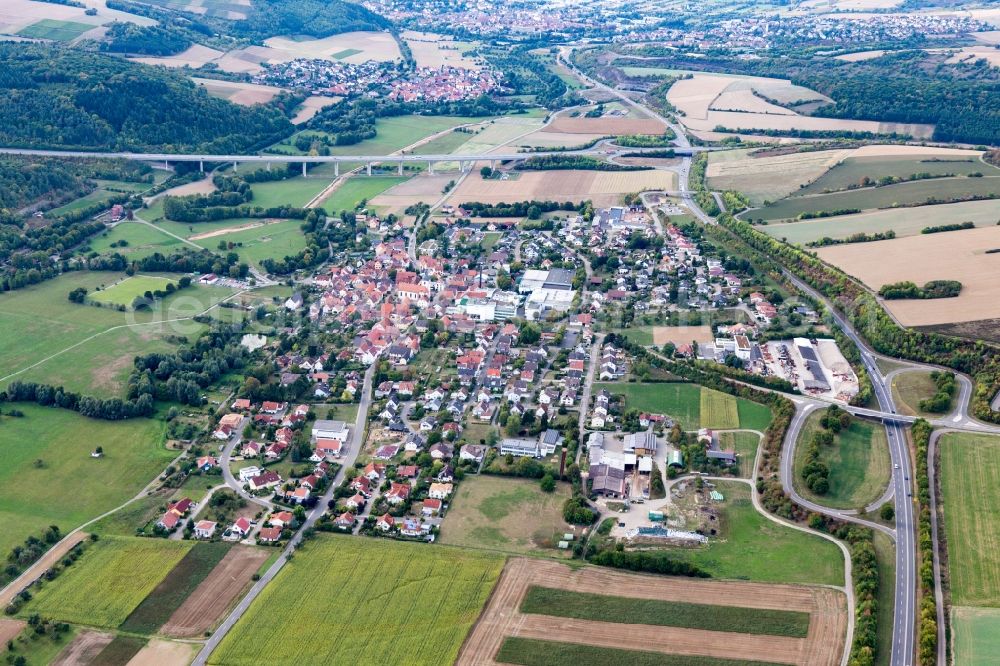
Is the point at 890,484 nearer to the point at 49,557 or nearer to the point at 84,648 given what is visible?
the point at 84,648

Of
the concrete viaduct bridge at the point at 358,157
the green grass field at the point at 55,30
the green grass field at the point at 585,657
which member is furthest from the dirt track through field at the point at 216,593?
the green grass field at the point at 55,30

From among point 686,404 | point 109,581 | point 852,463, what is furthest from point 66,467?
point 852,463

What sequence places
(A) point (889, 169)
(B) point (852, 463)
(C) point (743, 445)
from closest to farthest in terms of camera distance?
(B) point (852, 463)
(C) point (743, 445)
(A) point (889, 169)

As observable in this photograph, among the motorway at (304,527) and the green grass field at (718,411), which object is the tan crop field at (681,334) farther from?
the motorway at (304,527)

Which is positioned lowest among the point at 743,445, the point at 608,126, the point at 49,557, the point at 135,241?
the point at 49,557

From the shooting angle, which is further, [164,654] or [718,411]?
[718,411]

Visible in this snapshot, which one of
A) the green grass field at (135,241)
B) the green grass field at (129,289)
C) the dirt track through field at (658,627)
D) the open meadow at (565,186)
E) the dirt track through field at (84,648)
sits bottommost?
the dirt track through field at (84,648)

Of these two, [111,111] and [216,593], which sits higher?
[111,111]
